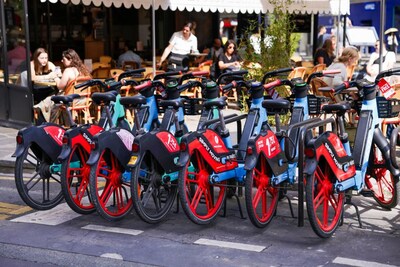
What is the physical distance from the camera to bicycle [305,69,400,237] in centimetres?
593

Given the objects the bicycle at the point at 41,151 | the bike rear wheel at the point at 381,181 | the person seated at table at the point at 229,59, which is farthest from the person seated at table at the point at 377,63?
the bicycle at the point at 41,151

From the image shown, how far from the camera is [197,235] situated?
6340 millimetres

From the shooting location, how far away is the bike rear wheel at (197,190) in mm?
6168

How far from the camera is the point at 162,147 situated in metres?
6.45

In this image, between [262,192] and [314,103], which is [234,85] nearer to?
[314,103]

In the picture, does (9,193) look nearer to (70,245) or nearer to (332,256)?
(70,245)

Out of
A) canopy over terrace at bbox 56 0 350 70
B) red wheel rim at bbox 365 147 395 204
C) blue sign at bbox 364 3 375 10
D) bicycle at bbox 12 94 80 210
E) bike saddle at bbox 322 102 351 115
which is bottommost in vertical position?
red wheel rim at bbox 365 147 395 204

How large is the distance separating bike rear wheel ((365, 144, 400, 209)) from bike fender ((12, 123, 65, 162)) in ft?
9.72

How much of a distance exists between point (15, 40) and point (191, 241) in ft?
23.6

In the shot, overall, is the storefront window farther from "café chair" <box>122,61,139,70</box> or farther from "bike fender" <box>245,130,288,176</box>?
"bike fender" <box>245,130,288,176</box>

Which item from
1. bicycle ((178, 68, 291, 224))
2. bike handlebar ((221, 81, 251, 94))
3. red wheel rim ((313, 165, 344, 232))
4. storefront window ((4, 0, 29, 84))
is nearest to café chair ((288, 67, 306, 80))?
storefront window ((4, 0, 29, 84))

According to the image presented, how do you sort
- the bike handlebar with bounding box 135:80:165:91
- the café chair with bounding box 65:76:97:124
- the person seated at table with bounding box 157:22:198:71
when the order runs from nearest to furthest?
the bike handlebar with bounding box 135:80:165:91
the café chair with bounding box 65:76:97:124
the person seated at table with bounding box 157:22:198:71

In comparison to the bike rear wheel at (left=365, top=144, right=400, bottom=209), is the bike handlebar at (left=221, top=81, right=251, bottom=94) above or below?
above

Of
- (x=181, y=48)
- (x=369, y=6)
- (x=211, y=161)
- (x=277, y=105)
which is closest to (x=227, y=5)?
(x=181, y=48)
